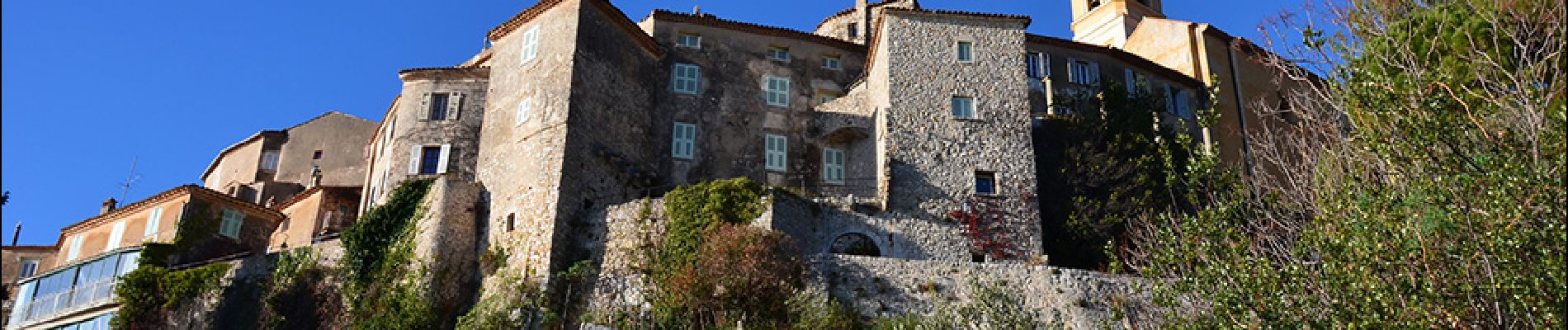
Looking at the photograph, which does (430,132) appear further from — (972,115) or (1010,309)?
(1010,309)

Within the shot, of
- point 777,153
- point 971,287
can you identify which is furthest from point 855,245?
point 777,153

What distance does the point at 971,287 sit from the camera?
27406 mm

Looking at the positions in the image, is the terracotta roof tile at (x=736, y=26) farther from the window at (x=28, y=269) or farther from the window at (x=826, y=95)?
the window at (x=28, y=269)

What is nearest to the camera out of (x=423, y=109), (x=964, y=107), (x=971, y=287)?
(x=971, y=287)

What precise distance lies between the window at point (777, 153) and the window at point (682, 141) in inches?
82.8

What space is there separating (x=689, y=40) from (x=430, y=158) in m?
8.15

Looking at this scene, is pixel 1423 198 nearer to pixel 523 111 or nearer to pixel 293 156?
pixel 523 111

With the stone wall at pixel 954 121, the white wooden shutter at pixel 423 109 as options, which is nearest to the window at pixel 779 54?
the stone wall at pixel 954 121

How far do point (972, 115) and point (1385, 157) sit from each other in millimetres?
17560

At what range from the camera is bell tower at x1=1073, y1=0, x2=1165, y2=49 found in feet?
173

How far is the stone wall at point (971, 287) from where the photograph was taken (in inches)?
1097

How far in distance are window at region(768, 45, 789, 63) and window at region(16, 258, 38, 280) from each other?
32.0 metres

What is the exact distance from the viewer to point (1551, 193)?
1442 cm

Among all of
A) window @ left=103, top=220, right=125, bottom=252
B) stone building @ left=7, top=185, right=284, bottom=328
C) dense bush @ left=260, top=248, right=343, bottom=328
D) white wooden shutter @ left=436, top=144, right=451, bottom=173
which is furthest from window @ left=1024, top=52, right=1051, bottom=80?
window @ left=103, top=220, right=125, bottom=252
